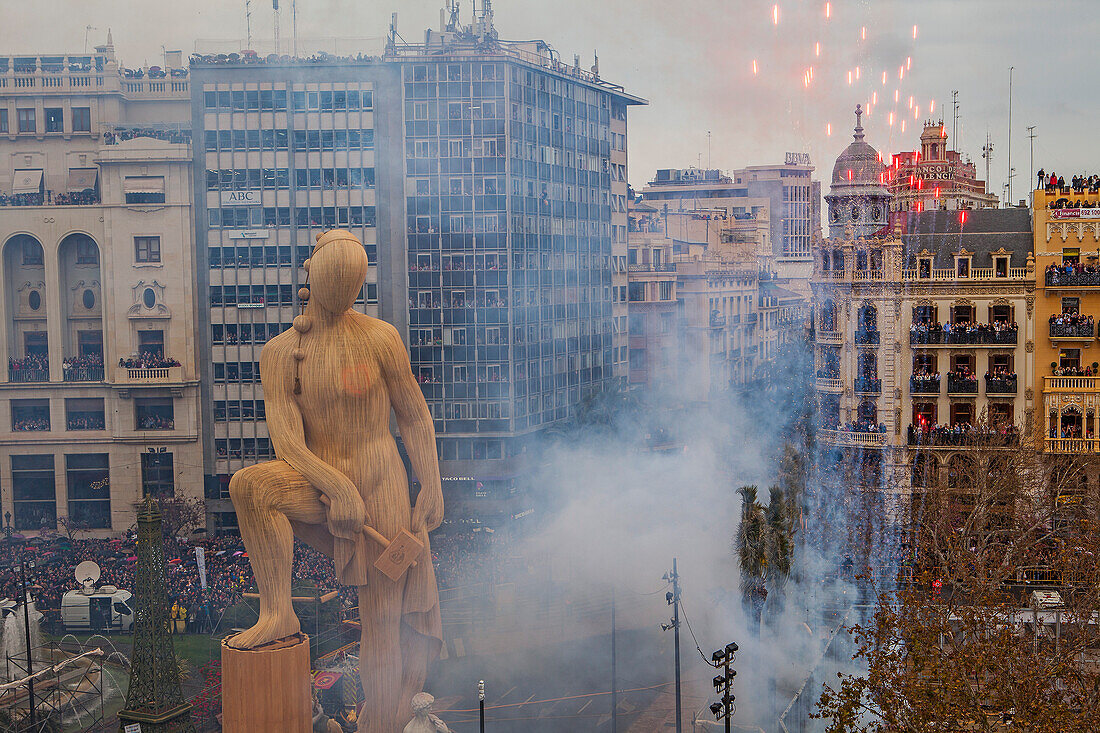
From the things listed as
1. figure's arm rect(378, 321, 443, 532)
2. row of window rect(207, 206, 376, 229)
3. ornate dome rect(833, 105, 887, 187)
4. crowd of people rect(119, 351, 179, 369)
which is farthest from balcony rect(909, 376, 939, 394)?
crowd of people rect(119, 351, 179, 369)

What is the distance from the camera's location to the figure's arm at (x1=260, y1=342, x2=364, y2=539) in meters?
21.7

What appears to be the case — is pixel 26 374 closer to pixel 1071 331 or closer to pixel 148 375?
pixel 148 375

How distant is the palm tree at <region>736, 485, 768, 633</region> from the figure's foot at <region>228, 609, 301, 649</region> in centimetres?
1538

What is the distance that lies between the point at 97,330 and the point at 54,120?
1081 cm

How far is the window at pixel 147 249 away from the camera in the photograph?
5828cm

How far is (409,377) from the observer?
23.1m

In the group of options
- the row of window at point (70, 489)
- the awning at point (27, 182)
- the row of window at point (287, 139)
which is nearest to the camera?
the row of window at point (287, 139)

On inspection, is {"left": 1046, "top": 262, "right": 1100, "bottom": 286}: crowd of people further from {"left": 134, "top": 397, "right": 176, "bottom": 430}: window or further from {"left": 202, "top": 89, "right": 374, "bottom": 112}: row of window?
{"left": 134, "top": 397, "right": 176, "bottom": 430}: window

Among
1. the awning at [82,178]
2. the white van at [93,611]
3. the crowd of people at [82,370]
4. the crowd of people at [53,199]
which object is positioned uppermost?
the awning at [82,178]

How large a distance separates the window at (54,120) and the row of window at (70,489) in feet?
53.7

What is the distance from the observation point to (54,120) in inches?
2410

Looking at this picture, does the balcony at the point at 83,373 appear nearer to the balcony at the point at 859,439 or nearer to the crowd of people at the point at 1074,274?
the balcony at the point at 859,439

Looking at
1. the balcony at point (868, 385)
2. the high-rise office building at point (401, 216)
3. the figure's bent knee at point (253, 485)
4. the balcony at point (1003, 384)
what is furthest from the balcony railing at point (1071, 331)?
the figure's bent knee at point (253, 485)

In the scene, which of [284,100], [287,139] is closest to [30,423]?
[287,139]
